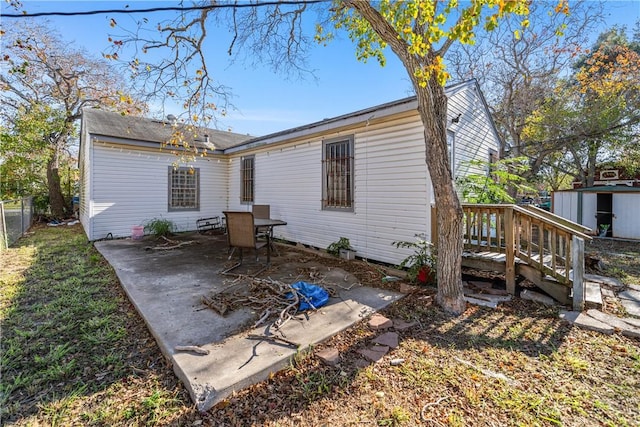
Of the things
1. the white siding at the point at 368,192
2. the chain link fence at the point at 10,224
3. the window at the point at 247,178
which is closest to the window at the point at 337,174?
the white siding at the point at 368,192

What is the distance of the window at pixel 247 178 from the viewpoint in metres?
9.22

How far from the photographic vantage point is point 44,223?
12469mm

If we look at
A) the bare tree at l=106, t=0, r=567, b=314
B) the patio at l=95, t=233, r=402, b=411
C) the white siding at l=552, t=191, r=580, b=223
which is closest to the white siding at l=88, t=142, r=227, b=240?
the patio at l=95, t=233, r=402, b=411

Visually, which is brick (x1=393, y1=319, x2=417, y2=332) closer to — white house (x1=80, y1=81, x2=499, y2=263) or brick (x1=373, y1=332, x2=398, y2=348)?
brick (x1=373, y1=332, x2=398, y2=348)

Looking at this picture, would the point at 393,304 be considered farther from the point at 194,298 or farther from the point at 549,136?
the point at 549,136

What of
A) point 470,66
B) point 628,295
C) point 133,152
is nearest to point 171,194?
point 133,152

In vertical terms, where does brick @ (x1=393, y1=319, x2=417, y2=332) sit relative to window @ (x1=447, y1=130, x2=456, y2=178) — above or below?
below

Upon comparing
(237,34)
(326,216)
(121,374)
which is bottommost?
(121,374)

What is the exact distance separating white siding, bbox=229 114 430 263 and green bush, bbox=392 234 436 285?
0.22 m

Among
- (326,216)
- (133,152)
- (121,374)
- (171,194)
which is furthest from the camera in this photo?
(171,194)

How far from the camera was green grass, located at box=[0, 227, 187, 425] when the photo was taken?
1.91m

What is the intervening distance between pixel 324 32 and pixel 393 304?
185 inches

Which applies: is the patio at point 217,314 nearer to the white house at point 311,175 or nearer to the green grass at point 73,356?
the green grass at point 73,356

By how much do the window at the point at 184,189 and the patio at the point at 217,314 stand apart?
3.26 m
